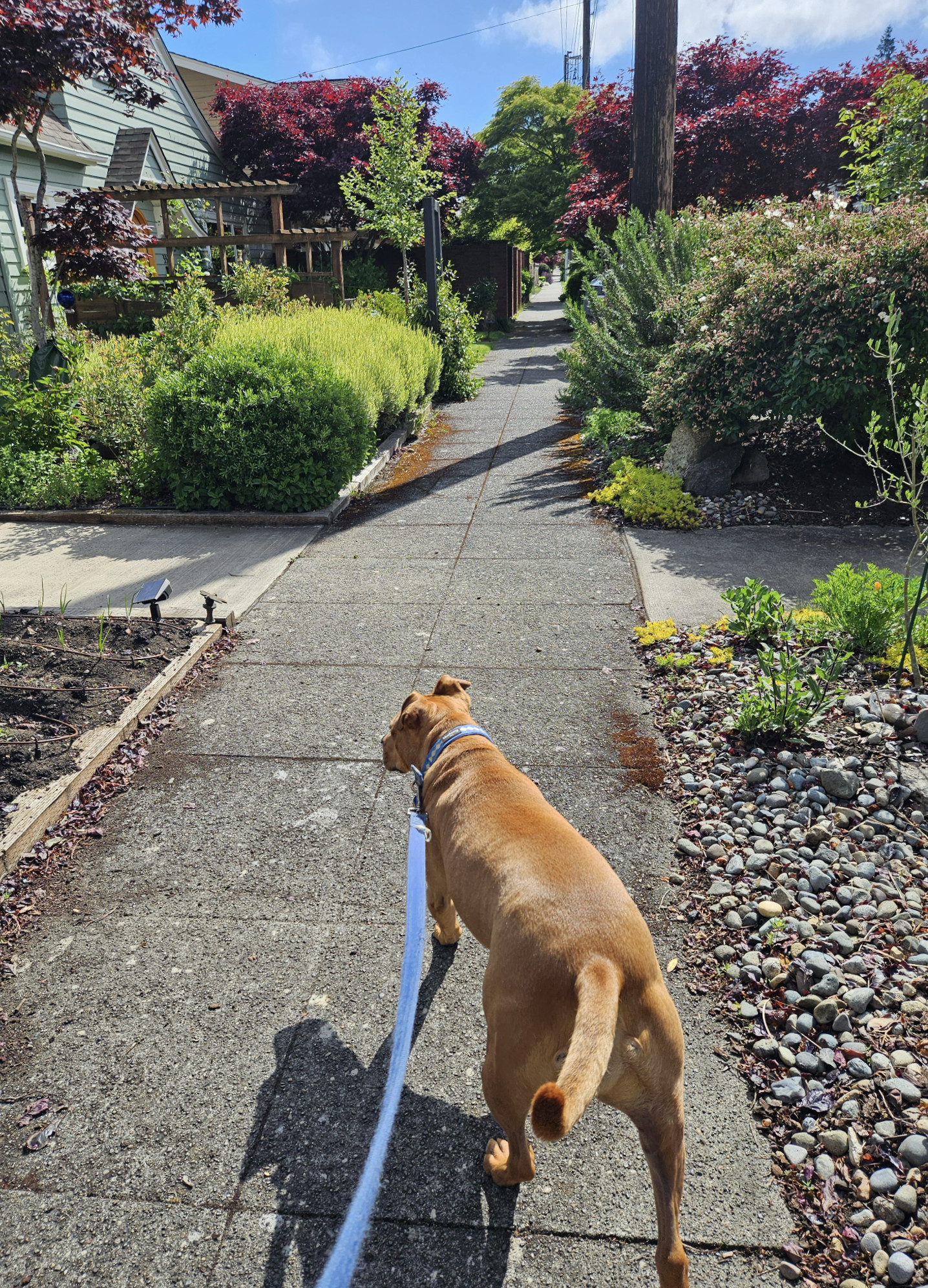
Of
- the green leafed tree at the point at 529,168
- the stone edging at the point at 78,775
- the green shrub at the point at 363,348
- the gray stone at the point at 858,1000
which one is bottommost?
the gray stone at the point at 858,1000

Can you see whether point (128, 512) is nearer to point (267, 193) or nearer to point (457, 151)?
point (267, 193)

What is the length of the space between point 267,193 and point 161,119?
761 cm

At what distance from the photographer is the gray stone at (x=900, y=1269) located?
186 centimetres

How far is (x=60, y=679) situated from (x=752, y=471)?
22.3ft

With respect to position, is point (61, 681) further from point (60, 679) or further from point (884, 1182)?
point (884, 1182)

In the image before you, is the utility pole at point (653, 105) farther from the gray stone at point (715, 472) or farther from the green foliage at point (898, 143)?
the gray stone at point (715, 472)

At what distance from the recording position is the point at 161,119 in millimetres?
19312

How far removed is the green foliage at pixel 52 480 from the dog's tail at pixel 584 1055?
813 cm

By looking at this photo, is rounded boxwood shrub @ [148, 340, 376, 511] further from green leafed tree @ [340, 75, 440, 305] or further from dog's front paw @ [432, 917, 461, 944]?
green leafed tree @ [340, 75, 440, 305]

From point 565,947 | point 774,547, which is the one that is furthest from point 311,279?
point 565,947

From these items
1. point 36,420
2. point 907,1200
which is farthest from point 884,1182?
point 36,420

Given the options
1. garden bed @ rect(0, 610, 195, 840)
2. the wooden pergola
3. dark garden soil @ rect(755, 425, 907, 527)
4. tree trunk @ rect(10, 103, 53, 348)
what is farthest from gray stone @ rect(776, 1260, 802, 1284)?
the wooden pergola

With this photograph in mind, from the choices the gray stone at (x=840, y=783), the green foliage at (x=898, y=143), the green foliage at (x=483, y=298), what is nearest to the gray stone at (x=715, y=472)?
the green foliage at (x=898, y=143)

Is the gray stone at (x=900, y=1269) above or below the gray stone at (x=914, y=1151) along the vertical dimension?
below
